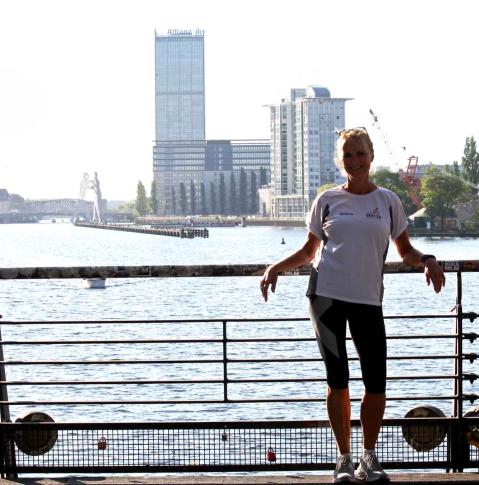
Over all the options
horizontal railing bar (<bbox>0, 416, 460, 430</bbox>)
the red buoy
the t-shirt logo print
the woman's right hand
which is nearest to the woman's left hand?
the t-shirt logo print

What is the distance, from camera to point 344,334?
6332mm

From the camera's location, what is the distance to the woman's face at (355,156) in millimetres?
6324

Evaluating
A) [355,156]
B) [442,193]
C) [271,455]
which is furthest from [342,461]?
[442,193]

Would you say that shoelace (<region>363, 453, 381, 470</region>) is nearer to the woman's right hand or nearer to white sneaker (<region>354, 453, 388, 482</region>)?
white sneaker (<region>354, 453, 388, 482</region>)

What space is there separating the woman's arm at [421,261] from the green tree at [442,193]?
178 metres

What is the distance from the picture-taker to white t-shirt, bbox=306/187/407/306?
6.24m

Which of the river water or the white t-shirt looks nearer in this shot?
the white t-shirt

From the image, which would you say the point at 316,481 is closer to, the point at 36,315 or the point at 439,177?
the point at 36,315

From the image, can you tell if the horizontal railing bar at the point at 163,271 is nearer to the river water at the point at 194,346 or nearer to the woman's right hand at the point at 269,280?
the woman's right hand at the point at 269,280

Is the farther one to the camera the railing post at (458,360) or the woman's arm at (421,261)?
the railing post at (458,360)

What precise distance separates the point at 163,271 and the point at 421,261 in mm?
1648

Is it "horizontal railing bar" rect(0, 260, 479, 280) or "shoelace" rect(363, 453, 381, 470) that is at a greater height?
"horizontal railing bar" rect(0, 260, 479, 280)

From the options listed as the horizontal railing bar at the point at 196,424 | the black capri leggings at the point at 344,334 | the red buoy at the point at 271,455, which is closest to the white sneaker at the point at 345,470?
the black capri leggings at the point at 344,334

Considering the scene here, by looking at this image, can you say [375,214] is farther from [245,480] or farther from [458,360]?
[245,480]
